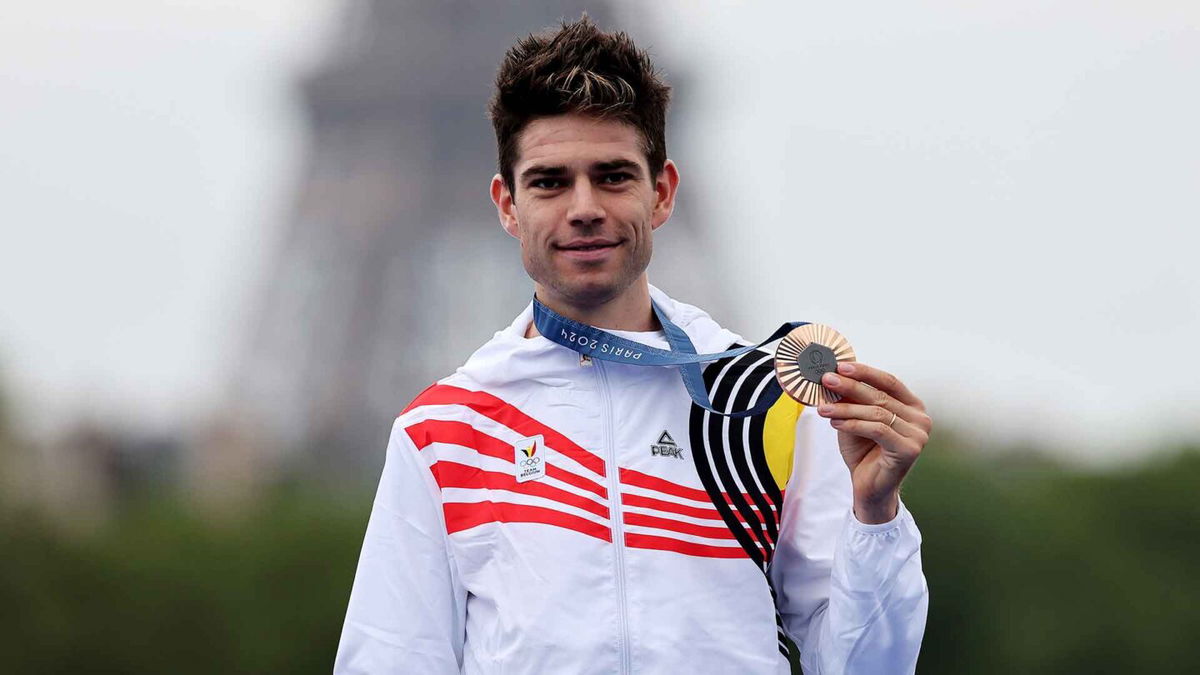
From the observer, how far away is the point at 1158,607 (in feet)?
76.6

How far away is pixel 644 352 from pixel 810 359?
518 mm

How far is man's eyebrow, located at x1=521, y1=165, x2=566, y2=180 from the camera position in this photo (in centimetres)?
416

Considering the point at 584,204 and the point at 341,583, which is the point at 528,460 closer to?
the point at 584,204

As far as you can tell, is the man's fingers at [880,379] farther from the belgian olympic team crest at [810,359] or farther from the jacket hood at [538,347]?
the jacket hood at [538,347]

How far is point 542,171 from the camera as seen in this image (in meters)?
4.18

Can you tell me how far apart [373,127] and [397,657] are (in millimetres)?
38560

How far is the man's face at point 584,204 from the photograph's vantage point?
4125 millimetres

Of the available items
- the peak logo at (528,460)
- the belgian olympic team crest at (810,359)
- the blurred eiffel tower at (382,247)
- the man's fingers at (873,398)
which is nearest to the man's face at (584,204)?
the peak logo at (528,460)

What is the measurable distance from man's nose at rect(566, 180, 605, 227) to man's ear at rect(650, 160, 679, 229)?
249 mm

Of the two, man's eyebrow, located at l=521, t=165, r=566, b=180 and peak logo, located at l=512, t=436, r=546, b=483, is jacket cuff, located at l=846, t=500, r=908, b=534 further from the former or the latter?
man's eyebrow, located at l=521, t=165, r=566, b=180

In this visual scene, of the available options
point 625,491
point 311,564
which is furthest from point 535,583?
point 311,564

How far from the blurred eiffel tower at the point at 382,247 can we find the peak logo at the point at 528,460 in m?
32.1

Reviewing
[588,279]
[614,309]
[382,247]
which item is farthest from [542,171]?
[382,247]

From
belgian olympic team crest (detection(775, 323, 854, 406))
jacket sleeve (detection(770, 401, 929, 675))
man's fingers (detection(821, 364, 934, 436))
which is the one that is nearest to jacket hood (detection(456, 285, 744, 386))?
jacket sleeve (detection(770, 401, 929, 675))
